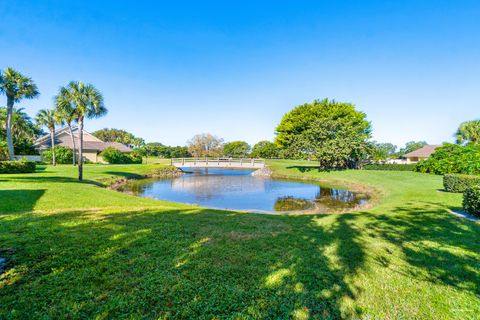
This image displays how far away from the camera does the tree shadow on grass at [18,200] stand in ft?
26.0

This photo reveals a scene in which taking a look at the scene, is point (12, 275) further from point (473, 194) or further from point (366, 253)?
point (473, 194)

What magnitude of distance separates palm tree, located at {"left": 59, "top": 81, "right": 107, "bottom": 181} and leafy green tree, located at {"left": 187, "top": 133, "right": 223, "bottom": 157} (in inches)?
1735

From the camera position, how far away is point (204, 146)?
62.6m

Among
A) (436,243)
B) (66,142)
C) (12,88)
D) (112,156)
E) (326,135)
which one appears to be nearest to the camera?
(436,243)

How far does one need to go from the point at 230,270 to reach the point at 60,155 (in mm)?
44781

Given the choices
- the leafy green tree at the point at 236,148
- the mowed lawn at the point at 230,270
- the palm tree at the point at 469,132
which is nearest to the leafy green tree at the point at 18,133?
the mowed lawn at the point at 230,270

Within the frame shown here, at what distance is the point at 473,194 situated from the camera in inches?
323

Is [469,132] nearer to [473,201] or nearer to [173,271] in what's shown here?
[473,201]

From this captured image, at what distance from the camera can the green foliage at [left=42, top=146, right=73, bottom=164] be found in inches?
1465

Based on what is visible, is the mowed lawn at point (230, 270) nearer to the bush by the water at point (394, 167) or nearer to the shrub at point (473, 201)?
the shrub at point (473, 201)

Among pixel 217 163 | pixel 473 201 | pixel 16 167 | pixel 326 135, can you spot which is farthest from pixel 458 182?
pixel 16 167

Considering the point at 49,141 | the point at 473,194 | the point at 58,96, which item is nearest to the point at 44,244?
the point at 473,194

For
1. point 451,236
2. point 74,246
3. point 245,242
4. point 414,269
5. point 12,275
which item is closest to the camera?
point 12,275

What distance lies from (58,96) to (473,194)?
2416cm
